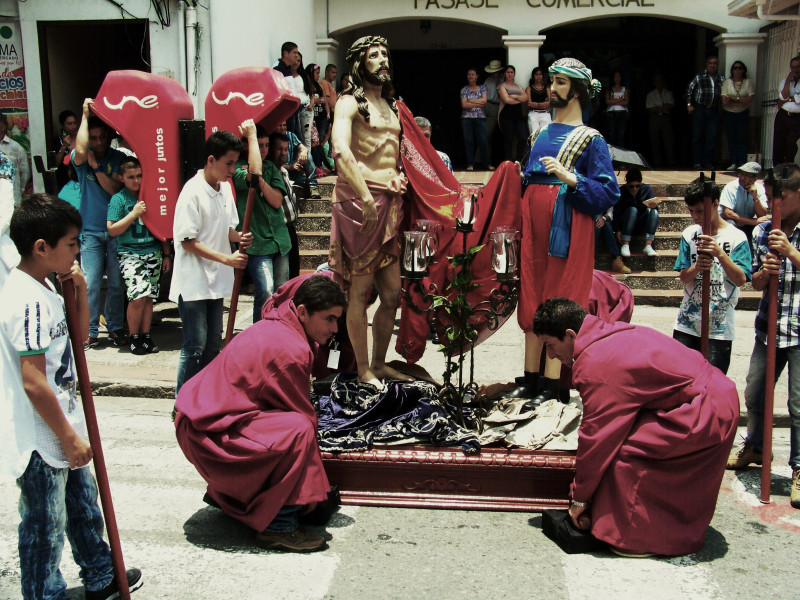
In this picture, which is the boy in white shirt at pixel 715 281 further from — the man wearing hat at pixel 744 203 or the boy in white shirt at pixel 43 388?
the man wearing hat at pixel 744 203

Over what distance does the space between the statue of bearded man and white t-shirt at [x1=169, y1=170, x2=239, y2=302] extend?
0.91 metres

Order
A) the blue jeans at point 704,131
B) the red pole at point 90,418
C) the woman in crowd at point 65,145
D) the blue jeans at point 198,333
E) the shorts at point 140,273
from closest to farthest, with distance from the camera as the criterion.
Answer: the red pole at point 90,418 < the blue jeans at point 198,333 < the shorts at point 140,273 < the woman in crowd at point 65,145 < the blue jeans at point 704,131

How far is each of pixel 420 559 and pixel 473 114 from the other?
10.9 m

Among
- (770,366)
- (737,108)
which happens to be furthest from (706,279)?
(737,108)

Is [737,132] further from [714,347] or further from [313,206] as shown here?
[714,347]

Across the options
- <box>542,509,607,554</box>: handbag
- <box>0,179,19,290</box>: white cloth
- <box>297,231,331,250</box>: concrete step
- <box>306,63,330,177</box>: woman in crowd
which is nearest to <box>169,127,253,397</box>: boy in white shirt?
<box>0,179,19,290</box>: white cloth

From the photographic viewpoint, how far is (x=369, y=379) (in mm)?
5473

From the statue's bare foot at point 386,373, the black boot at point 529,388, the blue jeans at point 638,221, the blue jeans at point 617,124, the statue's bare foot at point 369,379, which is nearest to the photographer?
the statue's bare foot at point 369,379

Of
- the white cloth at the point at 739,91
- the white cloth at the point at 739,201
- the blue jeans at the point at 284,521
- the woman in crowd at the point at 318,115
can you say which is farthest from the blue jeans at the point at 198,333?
the white cloth at the point at 739,91

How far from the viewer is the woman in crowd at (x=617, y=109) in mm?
14227

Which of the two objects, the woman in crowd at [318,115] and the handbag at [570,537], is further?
the woman in crowd at [318,115]

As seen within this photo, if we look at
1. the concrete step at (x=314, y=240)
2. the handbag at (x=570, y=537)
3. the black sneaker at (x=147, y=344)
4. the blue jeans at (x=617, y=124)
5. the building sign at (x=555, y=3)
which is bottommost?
the handbag at (x=570, y=537)

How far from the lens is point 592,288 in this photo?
213 inches

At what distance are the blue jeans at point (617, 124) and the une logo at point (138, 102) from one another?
8687 mm
